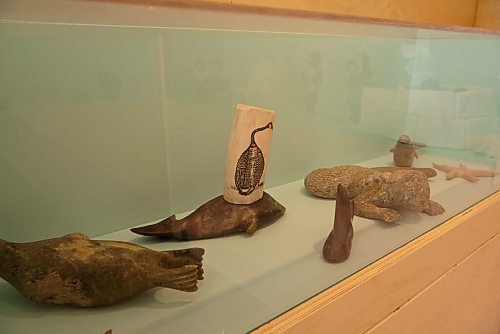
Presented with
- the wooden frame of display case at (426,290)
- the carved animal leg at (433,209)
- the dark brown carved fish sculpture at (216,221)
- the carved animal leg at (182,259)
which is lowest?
the wooden frame of display case at (426,290)

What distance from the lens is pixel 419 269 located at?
0.91 m

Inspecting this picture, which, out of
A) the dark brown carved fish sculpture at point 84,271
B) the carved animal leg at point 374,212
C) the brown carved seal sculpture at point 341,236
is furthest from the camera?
the carved animal leg at point 374,212

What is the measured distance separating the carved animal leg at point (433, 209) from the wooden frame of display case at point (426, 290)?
0.04 metres

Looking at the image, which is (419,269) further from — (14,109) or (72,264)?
(14,109)

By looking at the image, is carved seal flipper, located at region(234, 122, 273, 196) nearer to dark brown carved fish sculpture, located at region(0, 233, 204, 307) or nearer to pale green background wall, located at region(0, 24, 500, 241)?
pale green background wall, located at region(0, 24, 500, 241)

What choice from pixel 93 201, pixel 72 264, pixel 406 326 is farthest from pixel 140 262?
pixel 406 326

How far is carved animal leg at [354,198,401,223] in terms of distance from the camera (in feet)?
3.21

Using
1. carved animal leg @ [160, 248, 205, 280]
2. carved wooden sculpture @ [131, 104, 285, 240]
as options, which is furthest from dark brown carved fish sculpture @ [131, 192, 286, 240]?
carved animal leg @ [160, 248, 205, 280]

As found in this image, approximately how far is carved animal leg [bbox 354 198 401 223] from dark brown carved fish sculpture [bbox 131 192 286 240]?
0.22 metres

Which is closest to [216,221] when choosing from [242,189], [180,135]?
[242,189]

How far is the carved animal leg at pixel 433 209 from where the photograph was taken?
1048mm

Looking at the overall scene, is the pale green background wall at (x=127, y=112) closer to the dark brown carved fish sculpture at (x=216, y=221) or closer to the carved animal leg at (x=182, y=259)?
the dark brown carved fish sculpture at (x=216, y=221)

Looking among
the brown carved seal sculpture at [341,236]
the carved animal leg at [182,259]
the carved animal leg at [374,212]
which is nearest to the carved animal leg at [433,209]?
the carved animal leg at [374,212]

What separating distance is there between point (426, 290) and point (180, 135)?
2.06 feet
